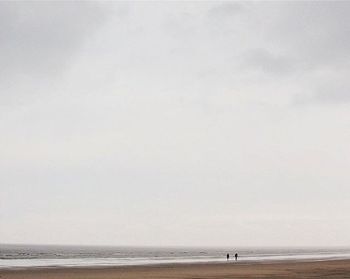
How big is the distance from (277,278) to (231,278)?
133 inches

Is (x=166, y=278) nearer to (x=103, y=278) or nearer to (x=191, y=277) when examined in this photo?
(x=191, y=277)

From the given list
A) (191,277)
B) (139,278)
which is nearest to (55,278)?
(139,278)

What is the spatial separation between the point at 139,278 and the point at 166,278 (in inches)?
75.7

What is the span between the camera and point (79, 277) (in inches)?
1346

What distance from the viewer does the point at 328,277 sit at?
3369cm

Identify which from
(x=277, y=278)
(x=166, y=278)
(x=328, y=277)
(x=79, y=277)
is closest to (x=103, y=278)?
(x=79, y=277)

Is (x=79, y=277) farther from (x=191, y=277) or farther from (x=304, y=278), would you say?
(x=304, y=278)

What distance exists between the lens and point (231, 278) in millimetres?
35250

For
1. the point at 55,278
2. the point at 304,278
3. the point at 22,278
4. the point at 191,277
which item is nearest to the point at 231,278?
the point at 191,277

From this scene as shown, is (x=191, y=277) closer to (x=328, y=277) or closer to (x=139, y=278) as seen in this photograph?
(x=139, y=278)

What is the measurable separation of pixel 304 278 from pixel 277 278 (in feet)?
6.37

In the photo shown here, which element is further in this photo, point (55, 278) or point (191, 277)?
point (191, 277)

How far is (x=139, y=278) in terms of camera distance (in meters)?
34.2

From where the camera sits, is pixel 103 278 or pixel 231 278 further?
pixel 231 278
